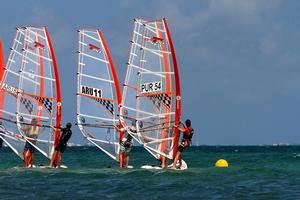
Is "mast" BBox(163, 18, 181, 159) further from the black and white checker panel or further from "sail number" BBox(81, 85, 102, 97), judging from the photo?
"sail number" BBox(81, 85, 102, 97)

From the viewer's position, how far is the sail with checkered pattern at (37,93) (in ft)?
88.7

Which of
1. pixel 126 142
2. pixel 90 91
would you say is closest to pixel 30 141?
pixel 90 91

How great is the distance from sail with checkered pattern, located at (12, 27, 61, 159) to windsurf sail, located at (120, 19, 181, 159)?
2.92 metres

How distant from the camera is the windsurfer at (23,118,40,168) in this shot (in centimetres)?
2675

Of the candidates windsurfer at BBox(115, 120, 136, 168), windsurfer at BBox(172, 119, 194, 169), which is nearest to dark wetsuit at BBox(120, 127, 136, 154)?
windsurfer at BBox(115, 120, 136, 168)

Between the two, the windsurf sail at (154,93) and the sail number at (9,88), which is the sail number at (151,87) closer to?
the windsurf sail at (154,93)

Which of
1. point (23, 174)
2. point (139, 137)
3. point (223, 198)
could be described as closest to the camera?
point (223, 198)

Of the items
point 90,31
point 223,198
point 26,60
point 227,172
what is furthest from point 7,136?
point 223,198

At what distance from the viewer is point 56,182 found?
21.7 m

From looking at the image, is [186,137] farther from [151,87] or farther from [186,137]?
[151,87]

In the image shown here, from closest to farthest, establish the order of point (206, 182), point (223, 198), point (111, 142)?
1. point (223, 198)
2. point (206, 182)
3. point (111, 142)

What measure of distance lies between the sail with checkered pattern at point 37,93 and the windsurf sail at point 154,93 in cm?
292

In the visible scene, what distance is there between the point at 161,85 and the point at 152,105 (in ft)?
2.43

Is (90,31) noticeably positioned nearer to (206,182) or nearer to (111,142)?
(111,142)
